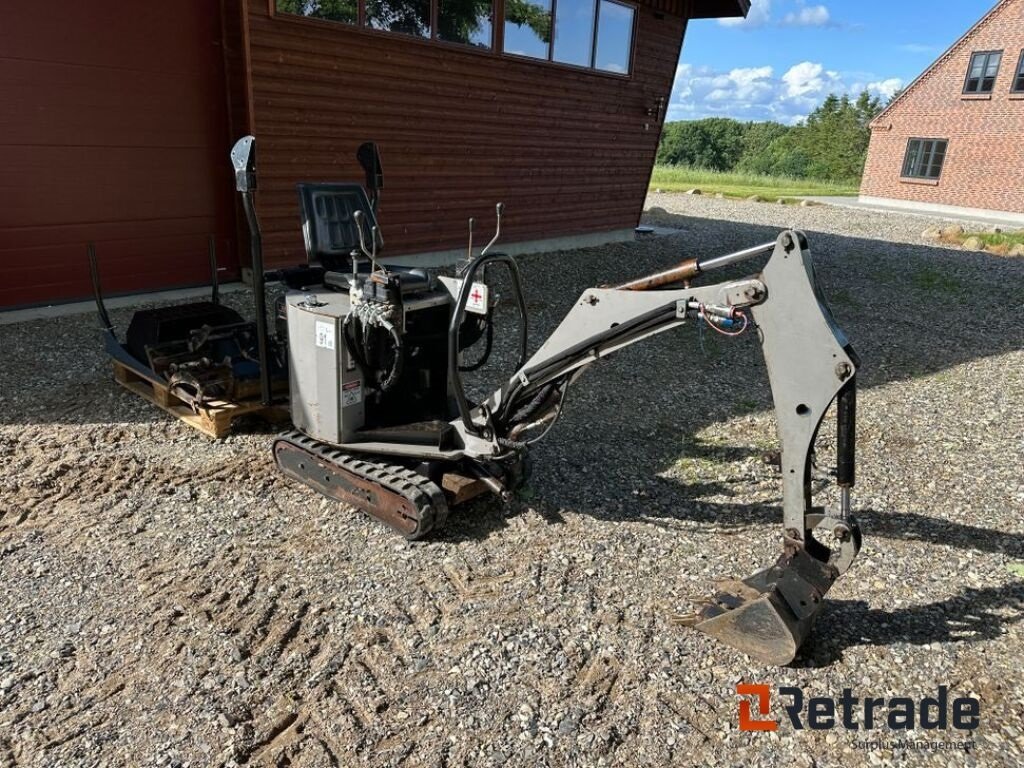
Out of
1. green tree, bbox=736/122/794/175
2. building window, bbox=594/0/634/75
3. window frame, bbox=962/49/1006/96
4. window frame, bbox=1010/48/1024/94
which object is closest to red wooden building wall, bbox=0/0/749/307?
building window, bbox=594/0/634/75

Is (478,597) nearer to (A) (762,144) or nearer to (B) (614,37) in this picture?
(B) (614,37)

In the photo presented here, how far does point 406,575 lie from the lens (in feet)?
11.6

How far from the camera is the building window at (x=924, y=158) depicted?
26750 mm

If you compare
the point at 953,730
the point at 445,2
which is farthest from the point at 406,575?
the point at 445,2

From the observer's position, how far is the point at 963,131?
25.7m

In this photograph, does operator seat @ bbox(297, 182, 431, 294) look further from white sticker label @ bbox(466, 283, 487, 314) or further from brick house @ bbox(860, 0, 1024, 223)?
brick house @ bbox(860, 0, 1024, 223)

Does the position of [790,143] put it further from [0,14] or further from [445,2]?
[0,14]

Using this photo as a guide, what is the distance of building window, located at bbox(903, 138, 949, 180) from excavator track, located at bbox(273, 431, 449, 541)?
28932mm

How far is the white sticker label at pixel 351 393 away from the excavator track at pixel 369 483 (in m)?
0.32

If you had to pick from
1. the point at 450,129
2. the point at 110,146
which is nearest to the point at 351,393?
the point at 110,146

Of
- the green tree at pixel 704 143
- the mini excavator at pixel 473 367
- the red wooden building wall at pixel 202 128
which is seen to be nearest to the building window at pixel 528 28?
the red wooden building wall at pixel 202 128

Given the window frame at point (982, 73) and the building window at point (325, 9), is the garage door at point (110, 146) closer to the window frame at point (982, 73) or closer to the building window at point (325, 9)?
the building window at point (325, 9)

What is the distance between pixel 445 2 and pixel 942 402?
7.44 metres

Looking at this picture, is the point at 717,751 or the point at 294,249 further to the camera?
the point at 294,249
